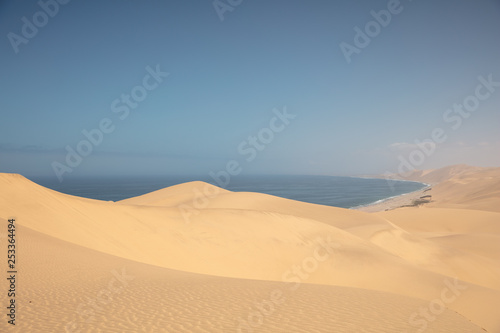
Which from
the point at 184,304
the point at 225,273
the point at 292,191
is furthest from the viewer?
the point at 292,191

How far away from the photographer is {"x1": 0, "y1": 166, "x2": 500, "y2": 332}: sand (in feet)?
16.9

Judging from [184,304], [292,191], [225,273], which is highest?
[292,191]

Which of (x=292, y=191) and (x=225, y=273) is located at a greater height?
(x=292, y=191)

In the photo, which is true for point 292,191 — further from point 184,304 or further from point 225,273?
point 184,304

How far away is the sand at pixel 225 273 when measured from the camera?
16.9 feet

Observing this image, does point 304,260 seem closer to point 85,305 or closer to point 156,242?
point 156,242

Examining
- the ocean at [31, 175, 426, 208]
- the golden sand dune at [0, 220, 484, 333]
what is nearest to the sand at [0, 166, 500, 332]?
the golden sand dune at [0, 220, 484, 333]

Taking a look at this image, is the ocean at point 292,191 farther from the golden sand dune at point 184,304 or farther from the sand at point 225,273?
the golden sand dune at point 184,304

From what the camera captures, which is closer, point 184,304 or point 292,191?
point 184,304

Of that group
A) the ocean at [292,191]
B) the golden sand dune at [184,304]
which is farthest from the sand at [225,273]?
the ocean at [292,191]

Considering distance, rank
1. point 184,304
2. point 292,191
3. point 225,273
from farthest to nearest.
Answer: point 292,191 → point 225,273 → point 184,304

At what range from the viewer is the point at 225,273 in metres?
11.2

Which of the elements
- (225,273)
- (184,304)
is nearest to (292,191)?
(225,273)

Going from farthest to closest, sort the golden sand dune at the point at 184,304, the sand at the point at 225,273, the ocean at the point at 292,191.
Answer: the ocean at the point at 292,191 < the sand at the point at 225,273 < the golden sand dune at the point at 184,304
